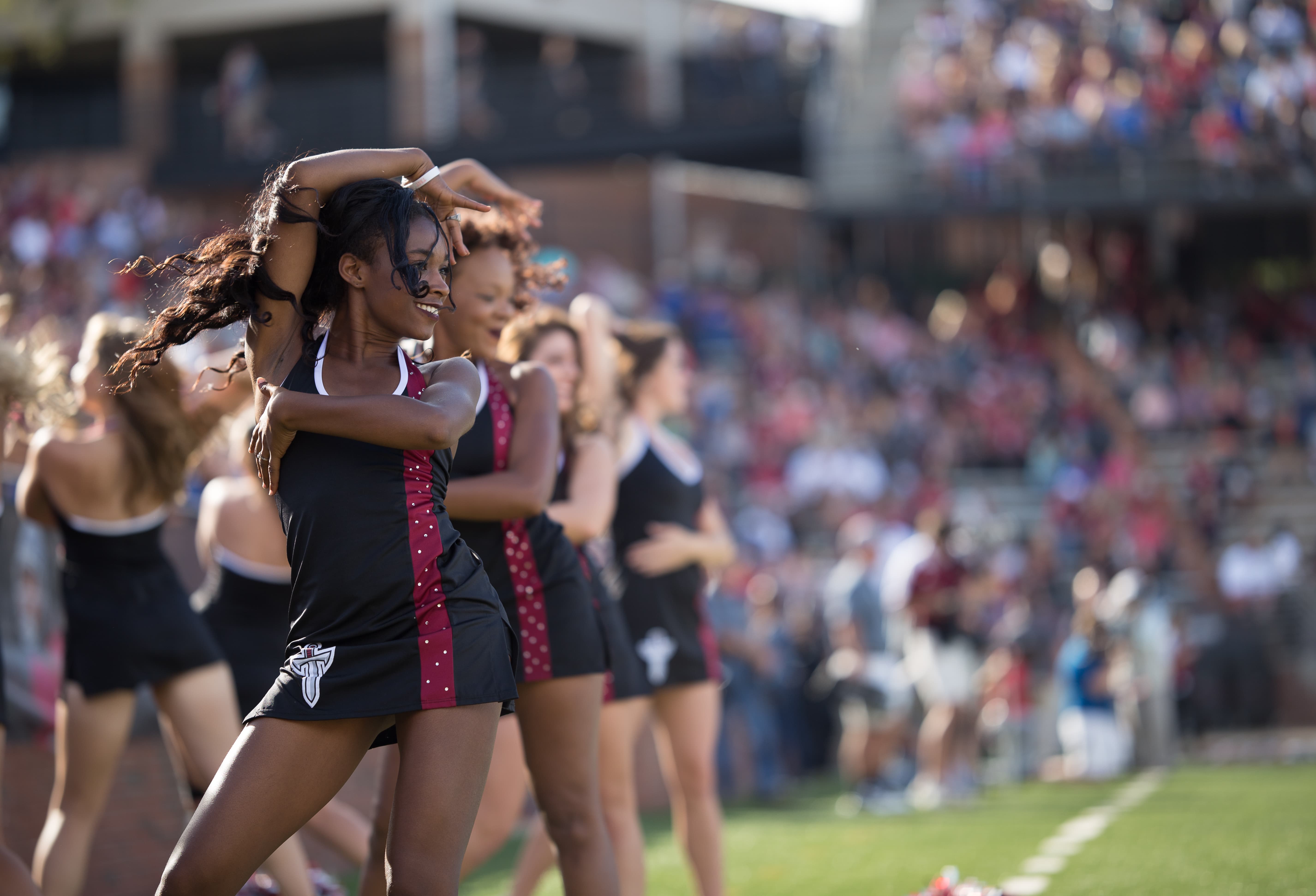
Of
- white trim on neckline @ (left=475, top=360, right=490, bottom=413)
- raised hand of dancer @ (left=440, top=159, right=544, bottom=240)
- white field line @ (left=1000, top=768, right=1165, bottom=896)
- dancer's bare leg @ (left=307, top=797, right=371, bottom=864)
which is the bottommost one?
white field line @ (left=1000, top=768, right=1165, bottom=896)

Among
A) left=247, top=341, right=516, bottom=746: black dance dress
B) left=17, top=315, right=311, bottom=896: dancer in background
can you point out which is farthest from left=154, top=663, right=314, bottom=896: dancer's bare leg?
left=247, top=341, right=516, bottom=746: black dance dress

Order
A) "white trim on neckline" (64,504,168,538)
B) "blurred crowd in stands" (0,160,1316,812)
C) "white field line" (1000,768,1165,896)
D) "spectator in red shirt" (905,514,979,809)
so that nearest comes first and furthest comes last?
"white trim on neckline" (64,504,168,538) → "white field line" (1000,768,1165,896) → "spectator in red shirt" (905,514,979,809) → "blurred crowd in stands" (0,160,1316,812)

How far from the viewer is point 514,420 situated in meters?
4.21

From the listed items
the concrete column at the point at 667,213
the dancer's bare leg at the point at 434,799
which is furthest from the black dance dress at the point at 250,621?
the concrete column at the point at 667,213

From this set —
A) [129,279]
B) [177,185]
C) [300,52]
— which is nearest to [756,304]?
[129,279]

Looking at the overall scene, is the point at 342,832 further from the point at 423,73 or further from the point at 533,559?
the point at 423,73

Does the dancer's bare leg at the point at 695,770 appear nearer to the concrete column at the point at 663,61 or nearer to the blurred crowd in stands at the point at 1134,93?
the blurred crowd in stands at the point at 1134,93

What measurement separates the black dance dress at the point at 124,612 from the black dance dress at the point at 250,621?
165 millimetres

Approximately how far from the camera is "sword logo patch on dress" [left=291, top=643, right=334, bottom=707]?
312 cm

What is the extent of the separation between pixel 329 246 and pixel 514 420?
3.11 feet

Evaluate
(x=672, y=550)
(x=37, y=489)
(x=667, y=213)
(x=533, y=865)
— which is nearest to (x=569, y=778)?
(x=533, y=865)

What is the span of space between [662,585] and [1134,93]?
64.0 ft

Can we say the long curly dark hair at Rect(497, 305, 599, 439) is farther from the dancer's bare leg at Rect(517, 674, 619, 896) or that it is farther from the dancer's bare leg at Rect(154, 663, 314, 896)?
the dancer's bare leg at Rect(154, 663, 314, 896)

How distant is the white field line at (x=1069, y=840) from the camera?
627cm
